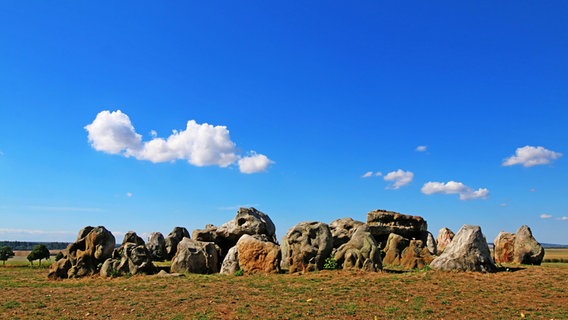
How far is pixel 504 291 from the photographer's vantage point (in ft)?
60.5

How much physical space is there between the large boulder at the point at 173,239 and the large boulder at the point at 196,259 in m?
13.5

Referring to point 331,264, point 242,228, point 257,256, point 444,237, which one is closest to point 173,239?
point 242,228

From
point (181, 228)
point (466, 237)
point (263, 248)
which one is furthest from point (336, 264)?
point (181, 228)

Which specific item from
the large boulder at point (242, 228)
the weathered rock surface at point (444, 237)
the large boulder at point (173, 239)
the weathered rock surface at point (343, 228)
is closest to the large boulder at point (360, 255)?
the weathered rock surface at point (343, 228)

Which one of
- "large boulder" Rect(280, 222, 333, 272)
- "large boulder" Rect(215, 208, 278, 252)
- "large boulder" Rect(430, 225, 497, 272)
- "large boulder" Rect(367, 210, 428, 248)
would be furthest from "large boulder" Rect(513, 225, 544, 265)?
"large boulder" Rect(215, 208, 278, 252)

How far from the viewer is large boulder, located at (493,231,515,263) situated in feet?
112

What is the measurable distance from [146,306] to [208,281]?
6.45 meters

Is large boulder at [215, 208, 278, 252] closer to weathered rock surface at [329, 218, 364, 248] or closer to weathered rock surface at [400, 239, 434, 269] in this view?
weathered rock surface at [329, 218, 364, 248]

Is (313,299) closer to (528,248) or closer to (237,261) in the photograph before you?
(237,261)

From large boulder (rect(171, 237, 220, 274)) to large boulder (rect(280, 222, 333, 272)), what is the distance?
514cm

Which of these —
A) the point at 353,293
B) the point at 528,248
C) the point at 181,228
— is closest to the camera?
the point at 353,293

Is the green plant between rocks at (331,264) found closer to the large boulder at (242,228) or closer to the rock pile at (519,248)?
the large boulder at (242,228)

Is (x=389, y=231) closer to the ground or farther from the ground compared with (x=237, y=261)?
farther from the ground

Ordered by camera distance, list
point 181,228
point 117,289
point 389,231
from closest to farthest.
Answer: point 117,289
point 389,231
point 181,228
